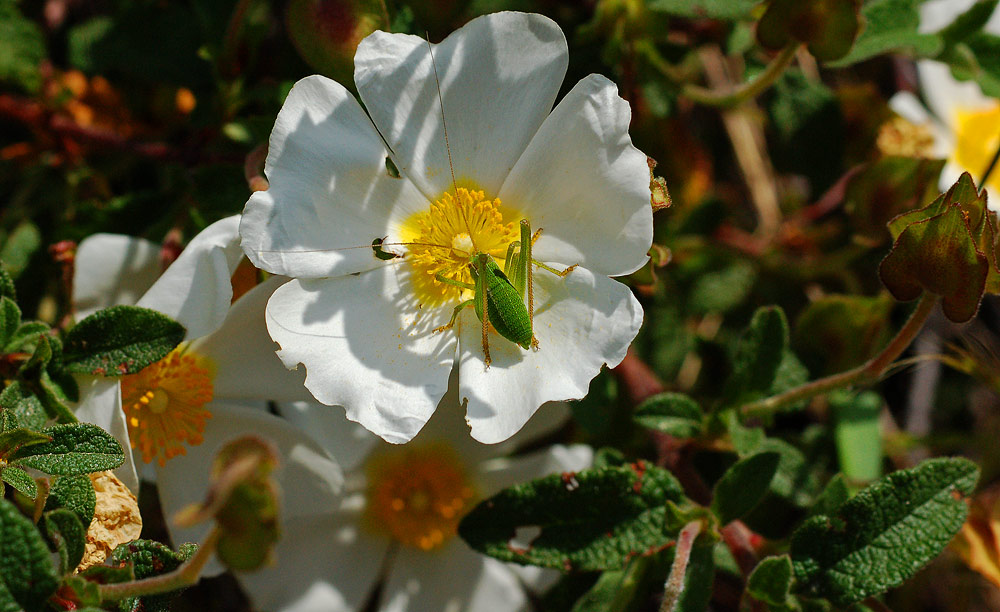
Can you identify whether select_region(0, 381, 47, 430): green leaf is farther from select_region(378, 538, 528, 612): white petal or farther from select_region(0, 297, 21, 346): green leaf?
select_region(378, 538, 528, 612): white petal

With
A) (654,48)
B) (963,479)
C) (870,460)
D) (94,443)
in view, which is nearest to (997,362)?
(870,460)

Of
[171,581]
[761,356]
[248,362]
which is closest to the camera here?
[171,581]

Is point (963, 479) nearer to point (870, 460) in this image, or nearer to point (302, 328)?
point (870, 460)

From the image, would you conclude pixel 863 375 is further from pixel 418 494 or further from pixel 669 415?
pixel 418 494

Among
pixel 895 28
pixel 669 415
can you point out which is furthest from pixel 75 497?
pixel 895 28

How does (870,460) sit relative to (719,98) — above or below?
below

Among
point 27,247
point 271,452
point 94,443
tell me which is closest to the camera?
point 271,452
